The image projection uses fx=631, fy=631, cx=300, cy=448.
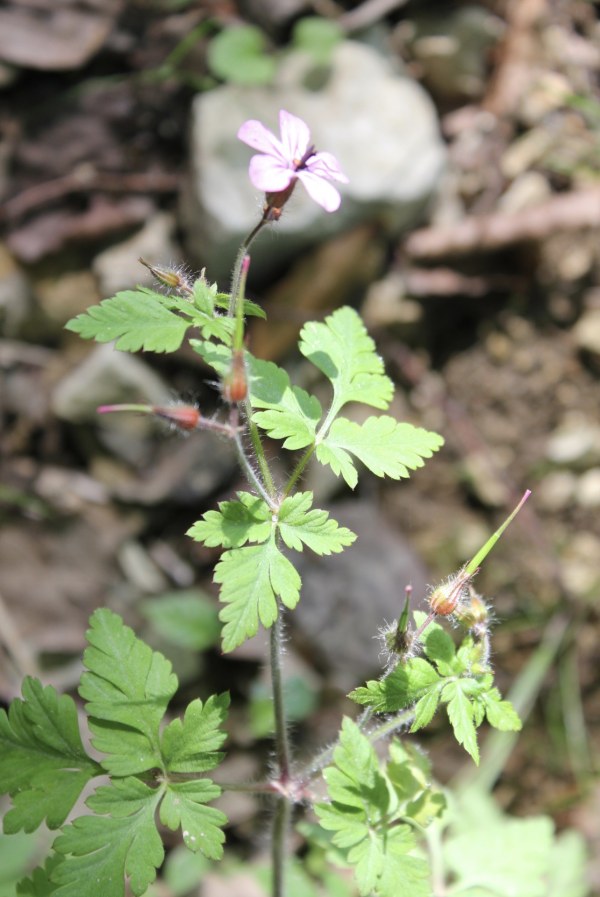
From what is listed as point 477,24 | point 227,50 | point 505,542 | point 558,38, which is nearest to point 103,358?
point 227,50

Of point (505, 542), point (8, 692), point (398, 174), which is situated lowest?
point (8, 692)

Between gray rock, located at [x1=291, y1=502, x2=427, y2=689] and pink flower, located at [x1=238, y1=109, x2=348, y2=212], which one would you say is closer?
pink flower, located at [x1=238, y1=109, x2=348, y2=212]

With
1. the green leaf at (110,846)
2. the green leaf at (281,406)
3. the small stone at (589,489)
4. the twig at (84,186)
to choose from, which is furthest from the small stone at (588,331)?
the green leaf at (110,846)

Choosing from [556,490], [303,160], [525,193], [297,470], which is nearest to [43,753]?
[297,470]

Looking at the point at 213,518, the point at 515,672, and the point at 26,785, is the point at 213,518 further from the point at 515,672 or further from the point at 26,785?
the point at 515,672

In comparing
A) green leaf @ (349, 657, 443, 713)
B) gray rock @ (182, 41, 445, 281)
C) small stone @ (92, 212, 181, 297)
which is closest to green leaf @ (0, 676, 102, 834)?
green leaf @ (349, 657, 443, 713)

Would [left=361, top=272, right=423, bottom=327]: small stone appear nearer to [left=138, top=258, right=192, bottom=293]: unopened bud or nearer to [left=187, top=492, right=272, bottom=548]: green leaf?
[left=138, top=258, right=192, bottom=293]: unopened bud

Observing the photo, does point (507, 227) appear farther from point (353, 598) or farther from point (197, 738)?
point (197, 738)
